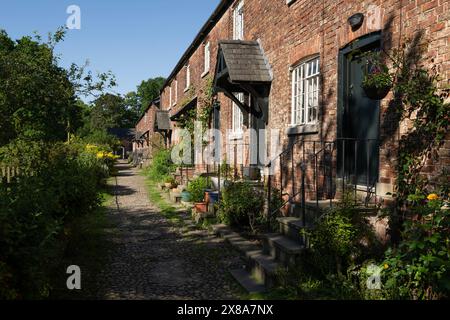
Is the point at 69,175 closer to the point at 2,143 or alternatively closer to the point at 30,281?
→ the point at 30,281

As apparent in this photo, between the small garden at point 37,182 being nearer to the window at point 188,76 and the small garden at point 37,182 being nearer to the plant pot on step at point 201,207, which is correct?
the plant pot on step at point 201,207

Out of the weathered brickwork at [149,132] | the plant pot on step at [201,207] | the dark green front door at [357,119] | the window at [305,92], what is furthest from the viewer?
the weathered brickwork at [149,132]

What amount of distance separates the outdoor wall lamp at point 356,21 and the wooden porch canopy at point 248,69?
12.6 feet

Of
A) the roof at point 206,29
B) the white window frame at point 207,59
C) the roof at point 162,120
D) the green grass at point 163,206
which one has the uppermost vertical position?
the roof at point 206,29

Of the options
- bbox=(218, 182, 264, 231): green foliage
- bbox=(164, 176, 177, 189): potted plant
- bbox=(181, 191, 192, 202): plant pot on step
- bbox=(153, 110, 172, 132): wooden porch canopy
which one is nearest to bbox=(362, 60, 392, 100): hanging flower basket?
bbox=(218, 182, 264, 231): green foliage

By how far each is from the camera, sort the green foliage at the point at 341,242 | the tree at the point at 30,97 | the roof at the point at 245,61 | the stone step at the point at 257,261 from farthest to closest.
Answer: the tree at the point at 30,97 < the roof at the point at 245,61 < the stone step at the point at 257,261 < the green foliage at the point at 341,242

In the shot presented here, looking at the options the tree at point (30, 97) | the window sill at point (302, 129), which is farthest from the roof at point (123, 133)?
the window sill at point (302, 129)

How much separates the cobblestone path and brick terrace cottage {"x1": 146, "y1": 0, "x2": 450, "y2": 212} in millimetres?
2024

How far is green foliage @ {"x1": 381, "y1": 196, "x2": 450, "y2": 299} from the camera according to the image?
12.6 ft

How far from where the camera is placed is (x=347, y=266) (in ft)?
17.0

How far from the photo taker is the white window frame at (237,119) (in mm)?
12836

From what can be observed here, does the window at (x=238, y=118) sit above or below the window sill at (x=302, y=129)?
above
